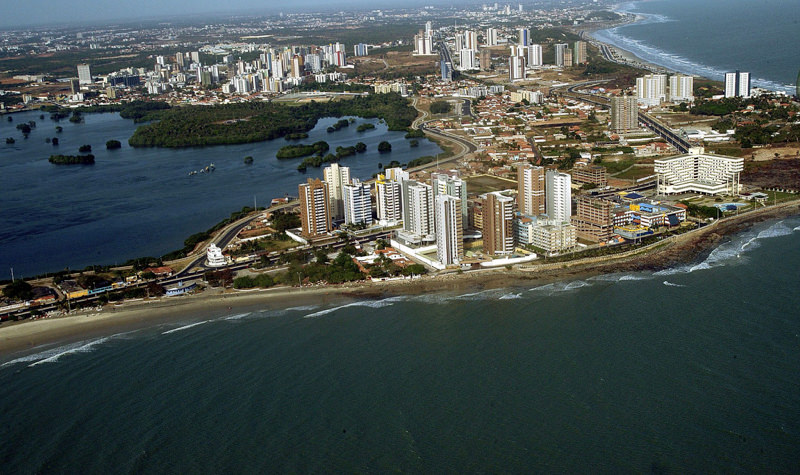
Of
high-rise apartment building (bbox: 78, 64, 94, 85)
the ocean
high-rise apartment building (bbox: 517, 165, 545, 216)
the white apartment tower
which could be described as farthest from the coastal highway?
high-rise apartment building (bbox: 78, 64, 94, 85)

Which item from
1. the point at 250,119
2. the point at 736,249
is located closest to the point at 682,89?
the point at 250,119

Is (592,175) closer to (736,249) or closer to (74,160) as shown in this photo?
(736,249)

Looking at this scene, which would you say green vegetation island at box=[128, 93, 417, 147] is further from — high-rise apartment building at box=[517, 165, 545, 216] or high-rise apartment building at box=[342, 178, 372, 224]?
high-rise apartment building at box=[517, 165, 545, 216]

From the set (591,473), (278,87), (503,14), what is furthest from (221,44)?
(591,473)

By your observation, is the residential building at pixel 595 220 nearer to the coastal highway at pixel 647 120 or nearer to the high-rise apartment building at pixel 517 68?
the coastal highway at pixel 647 120

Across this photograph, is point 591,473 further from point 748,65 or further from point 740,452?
point 748,65

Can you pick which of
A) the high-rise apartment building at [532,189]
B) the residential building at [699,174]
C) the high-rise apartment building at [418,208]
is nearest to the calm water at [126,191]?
the high-rise apartment building at [418,208]
